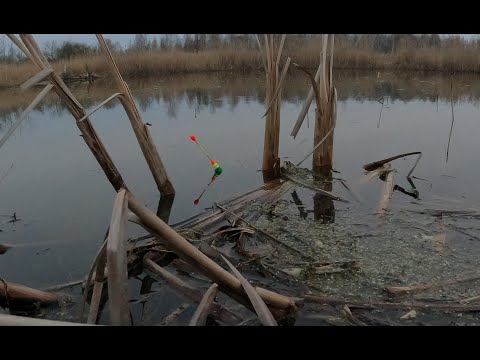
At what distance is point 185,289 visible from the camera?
235cm

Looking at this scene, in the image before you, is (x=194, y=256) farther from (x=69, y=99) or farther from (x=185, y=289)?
(x=69, y=99)

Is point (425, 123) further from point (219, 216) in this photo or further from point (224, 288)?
point (224, 288)

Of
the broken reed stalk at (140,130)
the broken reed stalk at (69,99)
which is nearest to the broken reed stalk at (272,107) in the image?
the broken reed stalk at (140,130)

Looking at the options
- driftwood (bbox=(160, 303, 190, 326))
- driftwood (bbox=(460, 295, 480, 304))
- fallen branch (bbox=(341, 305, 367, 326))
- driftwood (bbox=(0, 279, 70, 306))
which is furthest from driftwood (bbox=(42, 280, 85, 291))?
driftwood (bbox=(460, 295, 480, 304))

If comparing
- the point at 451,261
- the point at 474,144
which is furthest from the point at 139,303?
the point at 474,144

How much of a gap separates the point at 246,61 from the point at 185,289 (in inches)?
648

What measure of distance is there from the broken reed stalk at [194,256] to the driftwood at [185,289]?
0.30m

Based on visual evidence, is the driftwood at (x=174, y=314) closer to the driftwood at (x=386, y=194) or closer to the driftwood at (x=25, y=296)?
the driftwood at (x=25, y=296)

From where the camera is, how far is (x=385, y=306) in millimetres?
2129

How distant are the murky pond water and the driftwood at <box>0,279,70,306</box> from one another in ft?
1.27

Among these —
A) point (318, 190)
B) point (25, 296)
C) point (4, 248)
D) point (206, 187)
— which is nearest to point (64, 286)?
→ point (25, 296)

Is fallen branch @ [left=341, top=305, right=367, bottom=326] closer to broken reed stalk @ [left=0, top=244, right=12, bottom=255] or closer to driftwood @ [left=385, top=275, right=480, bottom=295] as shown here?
driftwood @ [left=385, top=275, right=480, bottom=295]

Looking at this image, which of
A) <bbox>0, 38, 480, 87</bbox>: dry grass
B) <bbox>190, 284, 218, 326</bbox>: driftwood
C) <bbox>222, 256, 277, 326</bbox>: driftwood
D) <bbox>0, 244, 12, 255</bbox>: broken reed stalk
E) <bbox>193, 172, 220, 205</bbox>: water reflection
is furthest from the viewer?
<bbox>0, 38, 480, 87</bbox>: dry grass

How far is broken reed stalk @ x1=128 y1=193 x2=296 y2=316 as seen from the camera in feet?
4.35
